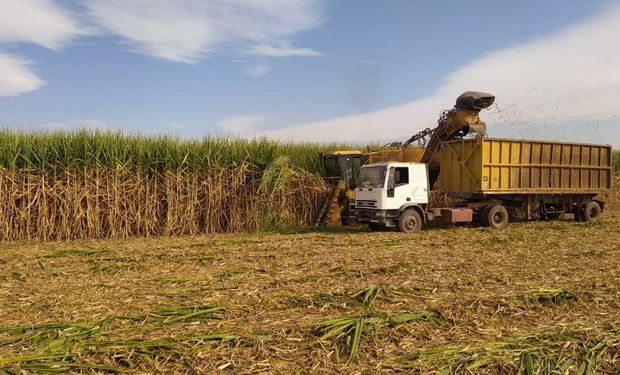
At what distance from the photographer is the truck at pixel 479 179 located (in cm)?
1463

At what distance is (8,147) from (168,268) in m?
8.20

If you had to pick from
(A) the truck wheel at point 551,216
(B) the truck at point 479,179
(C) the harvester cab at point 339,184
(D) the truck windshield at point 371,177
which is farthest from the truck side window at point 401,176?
(A) the truck wheel at point 551,216

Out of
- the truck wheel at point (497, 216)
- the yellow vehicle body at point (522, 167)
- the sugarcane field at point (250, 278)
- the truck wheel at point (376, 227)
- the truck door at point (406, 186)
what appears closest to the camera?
the sugarcane field at point (250, 278)

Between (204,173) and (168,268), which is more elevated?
(204,173)

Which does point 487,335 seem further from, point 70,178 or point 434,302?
point 70,178

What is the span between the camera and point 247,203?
Answer: 54.1 feet

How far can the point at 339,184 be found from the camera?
17078mm

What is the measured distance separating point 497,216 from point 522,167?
1.83 m

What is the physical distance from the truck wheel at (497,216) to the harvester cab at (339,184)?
431 centimetres

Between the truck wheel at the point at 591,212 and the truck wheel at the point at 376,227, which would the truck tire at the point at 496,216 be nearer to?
the truck wheel at the point at 376,227

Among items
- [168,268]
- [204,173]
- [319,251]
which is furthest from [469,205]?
[168,268]

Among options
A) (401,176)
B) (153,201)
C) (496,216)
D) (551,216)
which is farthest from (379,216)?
(551,216)

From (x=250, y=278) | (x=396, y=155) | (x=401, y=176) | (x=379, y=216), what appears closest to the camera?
(x=250, y=278)

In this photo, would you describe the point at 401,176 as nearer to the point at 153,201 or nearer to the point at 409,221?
the point at 409,221
